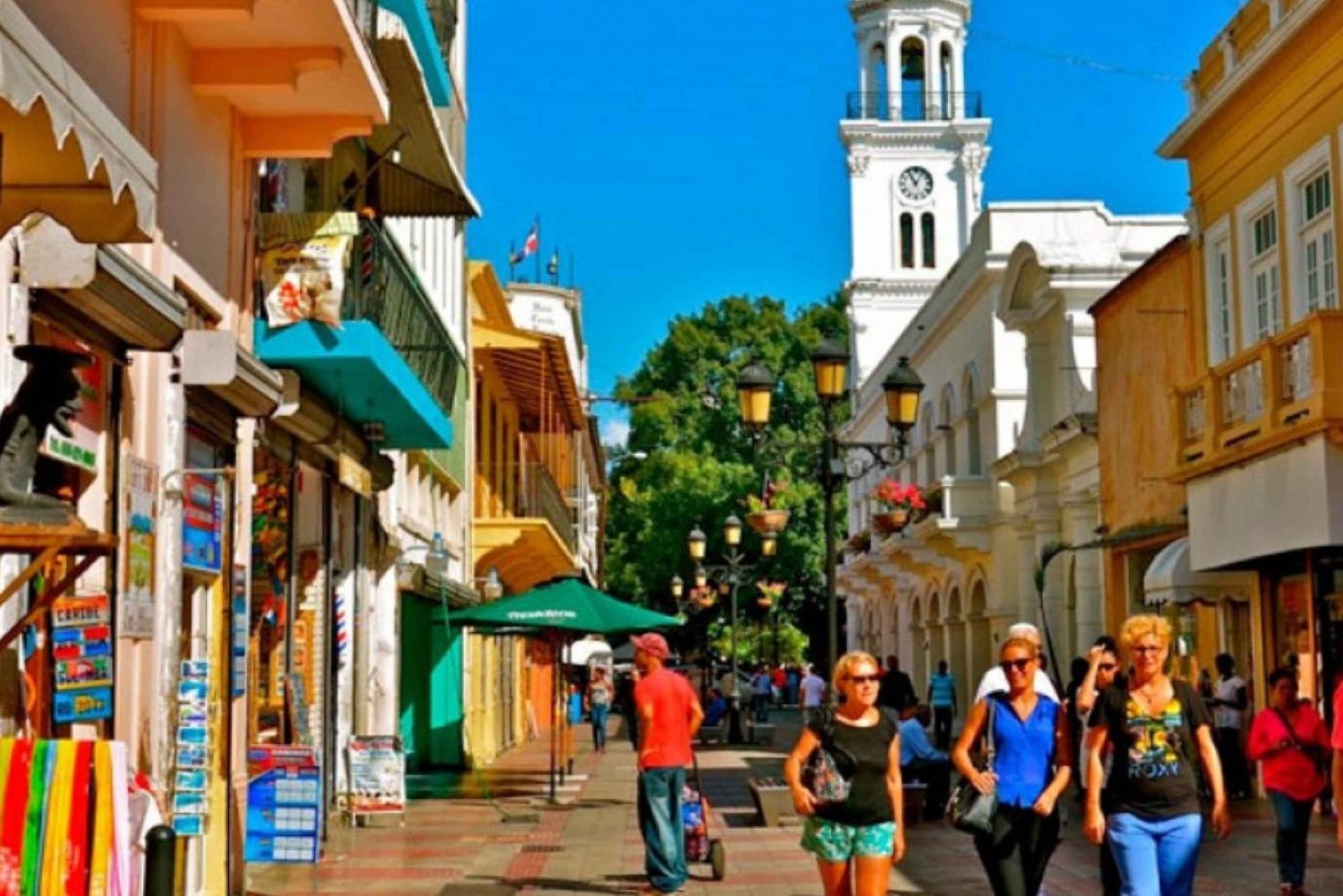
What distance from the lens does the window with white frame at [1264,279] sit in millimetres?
22125

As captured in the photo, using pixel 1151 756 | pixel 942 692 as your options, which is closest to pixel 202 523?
pixel 1151 756

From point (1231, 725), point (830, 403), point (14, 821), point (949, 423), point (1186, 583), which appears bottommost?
point (1231, 725)

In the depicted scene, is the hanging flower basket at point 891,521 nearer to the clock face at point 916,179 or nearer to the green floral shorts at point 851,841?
the green floral shorts at point 851,841

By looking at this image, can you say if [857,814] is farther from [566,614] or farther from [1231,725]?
[1231,725]

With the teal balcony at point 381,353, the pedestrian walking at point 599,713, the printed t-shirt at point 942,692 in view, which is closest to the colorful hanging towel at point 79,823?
the teal balcony at point 381,353

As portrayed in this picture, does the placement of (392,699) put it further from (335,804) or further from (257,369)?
(257,369)

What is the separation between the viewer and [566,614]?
21.0 metres

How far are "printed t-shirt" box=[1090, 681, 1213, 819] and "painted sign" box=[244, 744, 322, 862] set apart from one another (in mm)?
6190

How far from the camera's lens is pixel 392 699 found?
23.7 m

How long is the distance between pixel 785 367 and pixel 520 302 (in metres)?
11.8

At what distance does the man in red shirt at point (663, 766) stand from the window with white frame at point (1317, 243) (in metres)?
9.72

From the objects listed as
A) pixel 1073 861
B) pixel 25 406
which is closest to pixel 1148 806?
pixel 25 406

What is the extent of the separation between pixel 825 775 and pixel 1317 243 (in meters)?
13.4

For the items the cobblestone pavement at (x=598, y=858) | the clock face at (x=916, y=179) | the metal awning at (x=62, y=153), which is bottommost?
the cobblestone pavement at (x=598, y=858)
